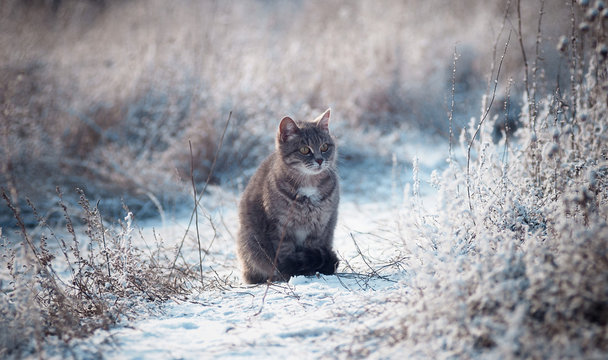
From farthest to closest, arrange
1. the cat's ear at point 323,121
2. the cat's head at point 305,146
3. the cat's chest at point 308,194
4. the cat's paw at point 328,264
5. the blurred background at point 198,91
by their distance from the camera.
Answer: the blurred background at point 198,91 → the cat's ear at point 323,121 → the cat's head at point 305,146 → the cat's chest at point 308,194 → the cat's paw at point 328,264

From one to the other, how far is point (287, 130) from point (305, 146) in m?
A: 0.22

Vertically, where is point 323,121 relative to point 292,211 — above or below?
above

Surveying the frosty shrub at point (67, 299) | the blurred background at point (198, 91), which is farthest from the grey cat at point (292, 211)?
the blurred background at point (198, 91)

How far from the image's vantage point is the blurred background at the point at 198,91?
5270mm

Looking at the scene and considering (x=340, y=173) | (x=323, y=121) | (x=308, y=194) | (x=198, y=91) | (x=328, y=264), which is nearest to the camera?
(x=328, y=264)

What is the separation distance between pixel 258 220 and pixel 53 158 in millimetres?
3670

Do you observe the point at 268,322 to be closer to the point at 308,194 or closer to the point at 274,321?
the point at 274,321

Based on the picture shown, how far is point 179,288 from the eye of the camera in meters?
2.83

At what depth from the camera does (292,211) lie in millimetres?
2938

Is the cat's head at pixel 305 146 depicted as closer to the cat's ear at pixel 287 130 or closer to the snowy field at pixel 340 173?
the cat's ear at pixel 287 130

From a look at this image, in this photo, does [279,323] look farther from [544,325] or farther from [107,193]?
[107,193]

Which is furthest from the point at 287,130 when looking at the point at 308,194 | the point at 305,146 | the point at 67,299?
the point at 67,299

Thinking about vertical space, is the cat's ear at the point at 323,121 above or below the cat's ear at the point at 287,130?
above

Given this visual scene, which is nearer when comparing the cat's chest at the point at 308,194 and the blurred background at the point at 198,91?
the cat's chest at the point at 308,194
